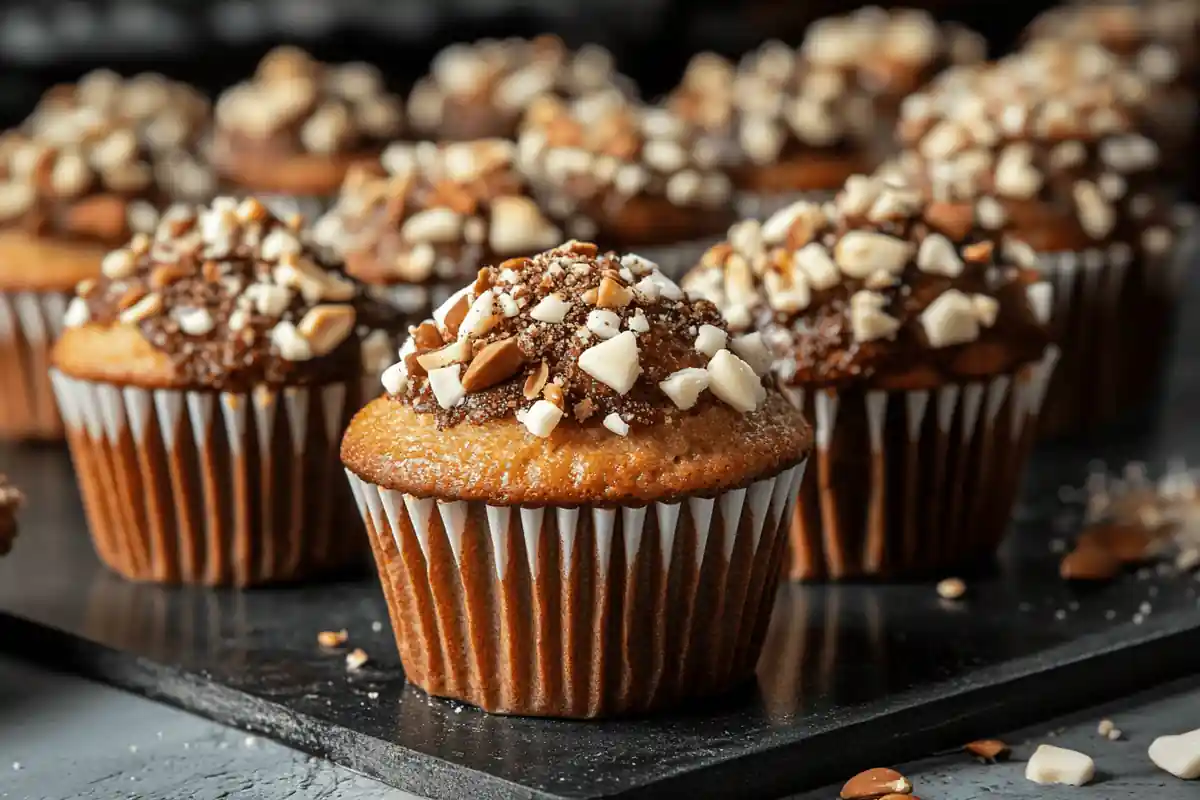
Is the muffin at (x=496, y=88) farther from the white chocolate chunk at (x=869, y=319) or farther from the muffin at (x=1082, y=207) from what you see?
the white chocolate chunk at (x=869, y=319)

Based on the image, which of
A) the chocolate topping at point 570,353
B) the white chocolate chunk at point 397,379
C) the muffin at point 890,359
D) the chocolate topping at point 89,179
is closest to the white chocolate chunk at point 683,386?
the chocolate topping at point 570,353

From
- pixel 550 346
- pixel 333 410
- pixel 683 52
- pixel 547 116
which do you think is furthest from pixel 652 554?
pixel 683 52

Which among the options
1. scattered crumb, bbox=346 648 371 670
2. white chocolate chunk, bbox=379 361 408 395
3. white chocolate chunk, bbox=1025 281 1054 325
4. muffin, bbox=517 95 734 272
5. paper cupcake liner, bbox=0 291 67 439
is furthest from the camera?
muffin, bbox=517 95 734 272

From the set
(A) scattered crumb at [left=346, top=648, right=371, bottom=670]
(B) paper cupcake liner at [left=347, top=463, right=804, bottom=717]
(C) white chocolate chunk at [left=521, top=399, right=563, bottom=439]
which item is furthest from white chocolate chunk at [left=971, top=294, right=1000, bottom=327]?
(A) scattered crumb at [left=346, top=648, right=371, bottom=670]

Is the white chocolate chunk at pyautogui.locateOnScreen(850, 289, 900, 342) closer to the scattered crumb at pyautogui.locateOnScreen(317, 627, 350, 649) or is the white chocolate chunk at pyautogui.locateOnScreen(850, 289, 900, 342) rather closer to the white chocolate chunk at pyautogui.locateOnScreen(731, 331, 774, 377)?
the white chocolate chunk at pyautogui.locateOnScreen(731, 331, 774, 377)

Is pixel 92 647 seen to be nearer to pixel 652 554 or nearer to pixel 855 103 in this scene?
pixel 652 554

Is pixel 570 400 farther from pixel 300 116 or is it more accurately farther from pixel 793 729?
pixel 300 116
